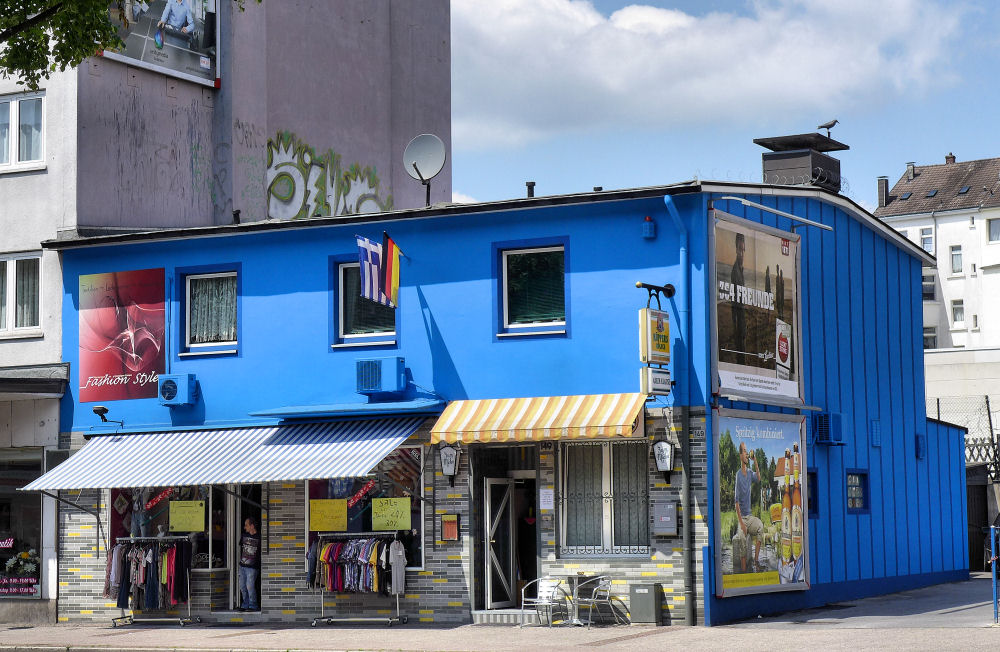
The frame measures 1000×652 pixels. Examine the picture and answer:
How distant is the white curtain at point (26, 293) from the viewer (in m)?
25.7

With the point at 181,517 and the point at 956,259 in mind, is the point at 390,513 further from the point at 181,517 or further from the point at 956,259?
the point at 956,259

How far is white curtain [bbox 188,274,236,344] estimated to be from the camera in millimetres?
24312

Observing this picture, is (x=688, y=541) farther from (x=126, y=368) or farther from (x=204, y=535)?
(x=126, y=368)

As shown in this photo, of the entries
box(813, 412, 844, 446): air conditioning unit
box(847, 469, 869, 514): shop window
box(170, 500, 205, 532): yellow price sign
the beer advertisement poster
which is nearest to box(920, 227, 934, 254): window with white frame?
box(847, 469, 869, 514): shop window

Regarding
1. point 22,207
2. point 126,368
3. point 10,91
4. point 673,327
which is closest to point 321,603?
point 126,368

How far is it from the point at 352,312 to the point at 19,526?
7071mm

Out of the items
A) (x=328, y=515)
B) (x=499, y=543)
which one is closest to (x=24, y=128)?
(x=328, y=515)

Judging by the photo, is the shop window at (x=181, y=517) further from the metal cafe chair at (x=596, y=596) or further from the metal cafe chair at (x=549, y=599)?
the metal cafe chair at (x=596, y=596)

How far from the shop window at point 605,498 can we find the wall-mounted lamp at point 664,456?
0.50m

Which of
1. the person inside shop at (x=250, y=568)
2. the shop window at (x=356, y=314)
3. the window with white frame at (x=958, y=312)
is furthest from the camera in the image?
the window with white frame at (x=958, y=312)

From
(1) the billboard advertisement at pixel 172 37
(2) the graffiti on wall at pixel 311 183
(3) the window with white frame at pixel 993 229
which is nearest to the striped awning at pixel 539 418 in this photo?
(2) the graffiti on wall at pixel 311 183

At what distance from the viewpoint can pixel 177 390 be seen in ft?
79.0

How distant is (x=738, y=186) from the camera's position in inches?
856

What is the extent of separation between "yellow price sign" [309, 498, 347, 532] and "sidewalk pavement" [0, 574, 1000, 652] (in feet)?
5.14
